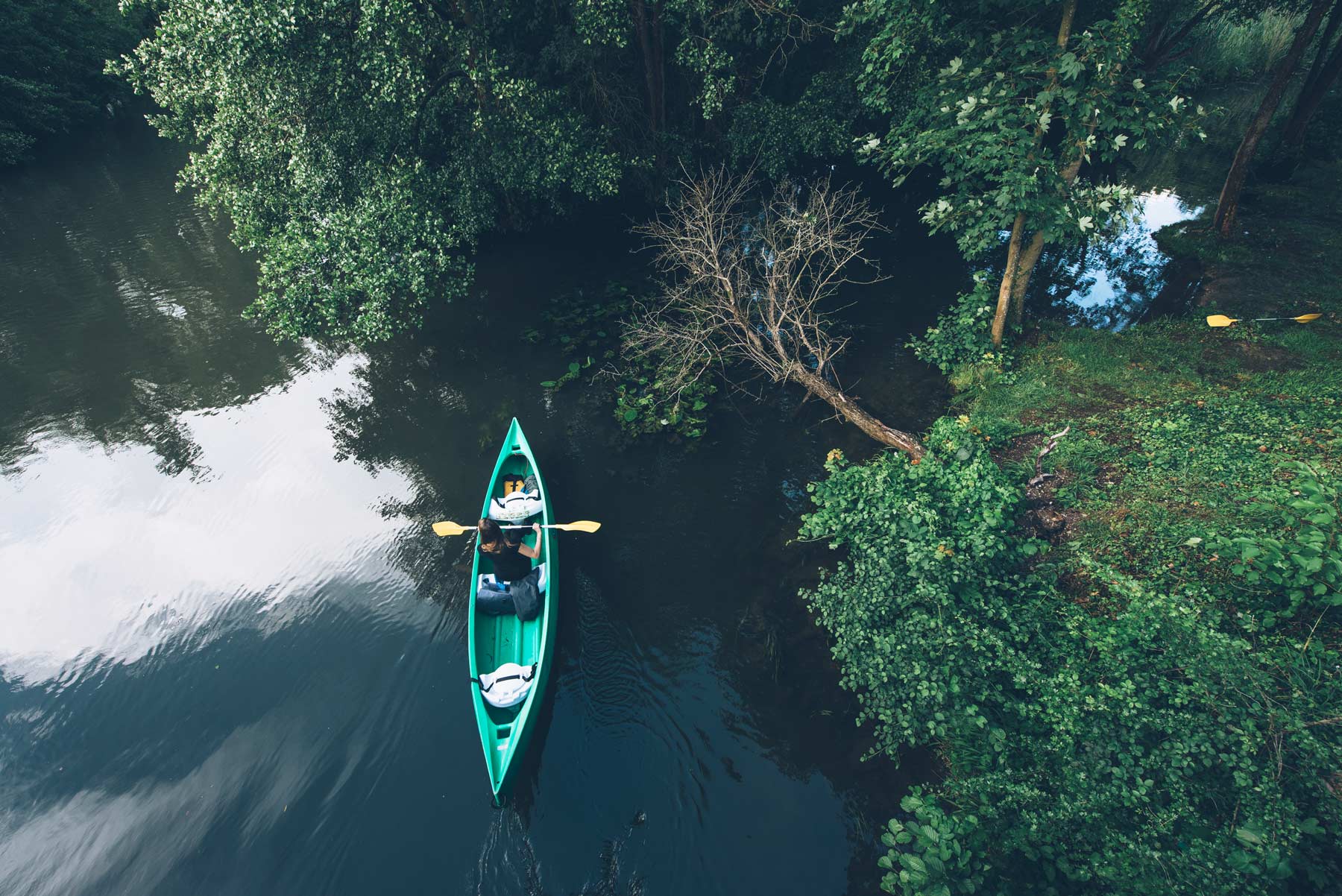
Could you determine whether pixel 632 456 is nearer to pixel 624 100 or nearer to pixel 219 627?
pixel 219 627

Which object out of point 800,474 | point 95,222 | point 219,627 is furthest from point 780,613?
point 95,222

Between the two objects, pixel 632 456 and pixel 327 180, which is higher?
pixel 327 180

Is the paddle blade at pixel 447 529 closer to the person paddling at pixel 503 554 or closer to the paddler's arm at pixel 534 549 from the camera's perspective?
the person paddling at pixel 503 554

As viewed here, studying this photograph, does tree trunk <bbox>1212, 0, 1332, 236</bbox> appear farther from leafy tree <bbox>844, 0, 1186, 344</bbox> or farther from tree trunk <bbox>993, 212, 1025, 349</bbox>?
tree trunk <bbox>993, 212, 1025, 349</bbox>

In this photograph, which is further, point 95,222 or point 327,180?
point 95,222

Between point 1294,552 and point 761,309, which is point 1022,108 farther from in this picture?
point 1294,552

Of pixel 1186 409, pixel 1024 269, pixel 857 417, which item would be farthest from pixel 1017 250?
pixel 857 417

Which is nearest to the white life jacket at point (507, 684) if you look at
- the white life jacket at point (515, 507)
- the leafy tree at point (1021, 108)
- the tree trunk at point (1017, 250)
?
the white life jacket at point (515, 507)
